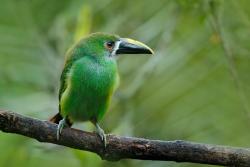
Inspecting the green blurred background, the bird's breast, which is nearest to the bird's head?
the bird's breast

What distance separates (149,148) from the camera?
401 cm

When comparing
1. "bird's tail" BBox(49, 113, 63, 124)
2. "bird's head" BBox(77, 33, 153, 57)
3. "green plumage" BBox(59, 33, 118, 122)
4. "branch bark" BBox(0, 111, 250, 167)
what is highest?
"bird's head" BBox(77, 33, 153, 57)

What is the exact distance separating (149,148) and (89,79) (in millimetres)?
747

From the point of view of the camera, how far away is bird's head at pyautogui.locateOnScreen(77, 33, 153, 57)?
15.7 ft

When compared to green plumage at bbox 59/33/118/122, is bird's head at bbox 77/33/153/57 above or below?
above

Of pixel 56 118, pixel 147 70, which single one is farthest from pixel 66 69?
pixel 147 70

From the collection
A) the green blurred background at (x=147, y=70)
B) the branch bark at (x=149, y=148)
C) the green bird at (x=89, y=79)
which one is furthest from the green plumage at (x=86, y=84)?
the branch bark at (x=149, y=148)

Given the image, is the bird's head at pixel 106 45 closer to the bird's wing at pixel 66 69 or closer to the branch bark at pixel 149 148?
the bird's wing at pixel 66 69

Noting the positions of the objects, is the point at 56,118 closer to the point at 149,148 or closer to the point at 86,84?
the point at 86,84

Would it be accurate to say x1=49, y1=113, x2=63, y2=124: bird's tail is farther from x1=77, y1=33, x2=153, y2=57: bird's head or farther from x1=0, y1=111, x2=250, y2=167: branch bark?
x1=0, y1=111, x2=250, y2=167: branch bark

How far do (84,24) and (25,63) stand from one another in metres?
0.72

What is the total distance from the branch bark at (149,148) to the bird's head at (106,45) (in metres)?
0.77

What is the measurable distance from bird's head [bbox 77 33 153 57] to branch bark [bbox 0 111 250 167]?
0.77m

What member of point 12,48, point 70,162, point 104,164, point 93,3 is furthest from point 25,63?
point 104,164
